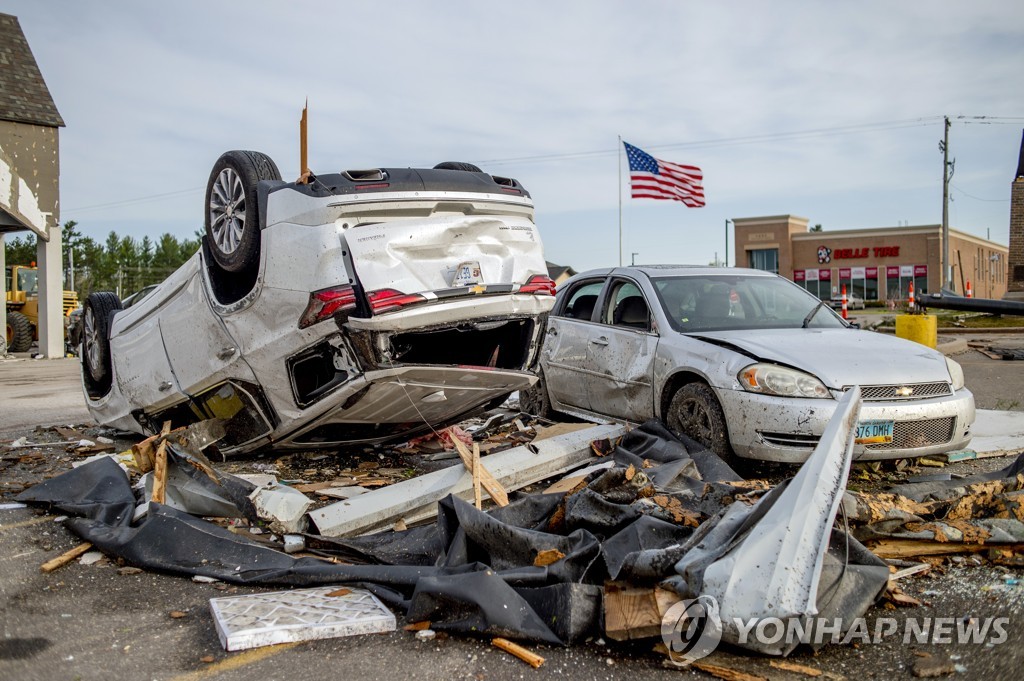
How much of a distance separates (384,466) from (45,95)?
941 inches

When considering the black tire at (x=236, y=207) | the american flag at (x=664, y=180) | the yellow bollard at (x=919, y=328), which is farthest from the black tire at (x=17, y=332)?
the yellow bollard at (x=919, y=328)

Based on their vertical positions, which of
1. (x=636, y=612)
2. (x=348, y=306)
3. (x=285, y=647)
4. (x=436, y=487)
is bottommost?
(x=285, y=647)

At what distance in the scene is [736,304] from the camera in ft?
23.5

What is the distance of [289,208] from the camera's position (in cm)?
538

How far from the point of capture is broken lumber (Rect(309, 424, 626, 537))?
193 inches

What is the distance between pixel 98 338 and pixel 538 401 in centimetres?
402

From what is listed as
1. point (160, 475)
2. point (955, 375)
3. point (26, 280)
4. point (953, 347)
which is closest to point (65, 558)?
point (160, 475)

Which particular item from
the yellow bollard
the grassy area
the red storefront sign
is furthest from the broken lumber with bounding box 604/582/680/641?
the red storefront sign

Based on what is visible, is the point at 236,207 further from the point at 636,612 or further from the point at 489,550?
the point at 636,612

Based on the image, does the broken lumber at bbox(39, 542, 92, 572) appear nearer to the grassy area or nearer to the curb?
the curb

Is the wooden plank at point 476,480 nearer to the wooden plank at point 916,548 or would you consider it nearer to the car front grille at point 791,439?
the car front grille at point 791,439

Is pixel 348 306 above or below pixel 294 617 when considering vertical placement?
above

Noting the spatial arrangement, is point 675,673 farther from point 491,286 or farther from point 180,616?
Answer: point 491,286

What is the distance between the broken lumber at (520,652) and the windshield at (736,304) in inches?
151
